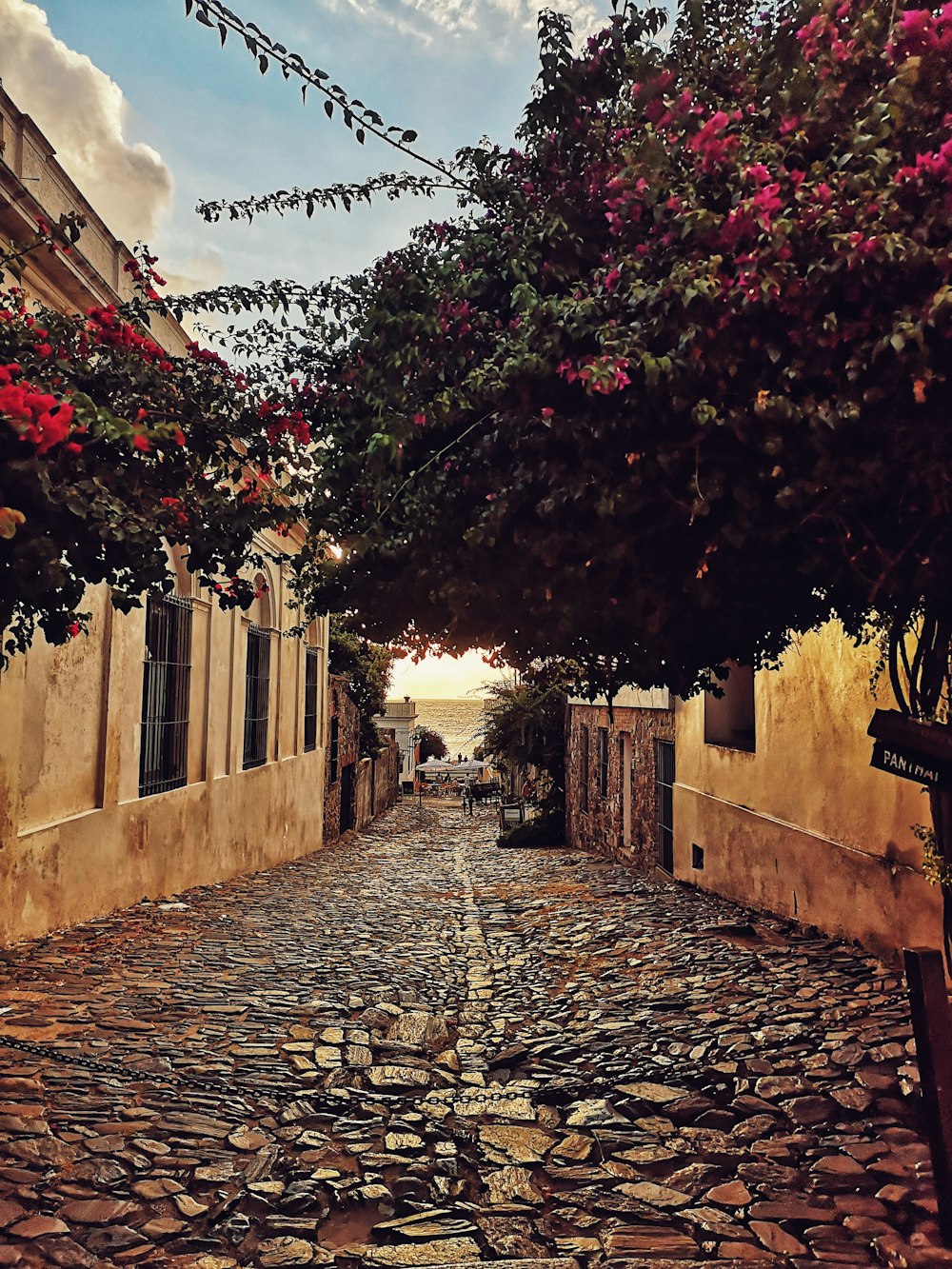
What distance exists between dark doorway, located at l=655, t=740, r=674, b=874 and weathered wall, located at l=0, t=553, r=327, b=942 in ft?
20.2

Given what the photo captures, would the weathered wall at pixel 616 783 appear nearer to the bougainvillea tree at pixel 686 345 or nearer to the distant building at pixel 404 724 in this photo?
the bougainvillea tree at pixel 686 345

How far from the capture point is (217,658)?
473 inches

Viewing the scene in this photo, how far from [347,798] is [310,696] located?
5.90 metres

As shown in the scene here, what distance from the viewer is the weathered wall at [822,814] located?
19.4 feet

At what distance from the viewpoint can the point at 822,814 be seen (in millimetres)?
7156

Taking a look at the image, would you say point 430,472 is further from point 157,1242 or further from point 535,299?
point 157,1242

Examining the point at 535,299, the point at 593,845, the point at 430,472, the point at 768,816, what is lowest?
the point at 593,845

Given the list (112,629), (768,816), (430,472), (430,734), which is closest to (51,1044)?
(430,472)

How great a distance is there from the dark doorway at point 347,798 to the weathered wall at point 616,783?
6735mm

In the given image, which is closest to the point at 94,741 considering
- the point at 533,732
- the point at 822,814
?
the point at 822,814

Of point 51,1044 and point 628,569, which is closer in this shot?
point 628,569

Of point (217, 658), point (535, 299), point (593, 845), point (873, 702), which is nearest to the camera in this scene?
point (535, 299)

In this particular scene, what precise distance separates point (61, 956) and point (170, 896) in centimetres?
338

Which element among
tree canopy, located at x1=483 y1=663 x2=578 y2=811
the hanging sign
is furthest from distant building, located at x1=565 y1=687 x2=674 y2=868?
the hanging sign
